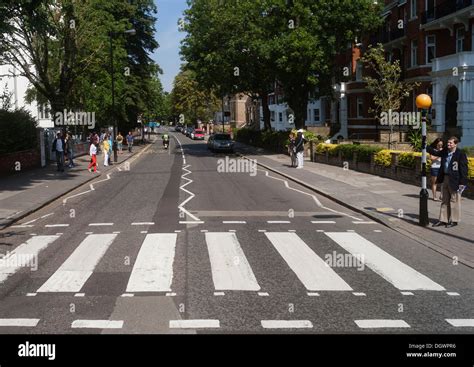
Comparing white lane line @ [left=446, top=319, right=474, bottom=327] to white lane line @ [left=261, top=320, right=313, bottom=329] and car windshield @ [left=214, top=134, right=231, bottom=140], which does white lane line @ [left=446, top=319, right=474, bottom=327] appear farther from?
car windshield @ [left=214, top=134, right=231, bottom=140]

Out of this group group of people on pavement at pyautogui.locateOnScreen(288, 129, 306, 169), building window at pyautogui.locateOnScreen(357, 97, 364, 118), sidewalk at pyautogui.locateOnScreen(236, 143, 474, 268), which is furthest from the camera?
building window at pyautogui.locateOnScreen(357, 97, 364, 118)

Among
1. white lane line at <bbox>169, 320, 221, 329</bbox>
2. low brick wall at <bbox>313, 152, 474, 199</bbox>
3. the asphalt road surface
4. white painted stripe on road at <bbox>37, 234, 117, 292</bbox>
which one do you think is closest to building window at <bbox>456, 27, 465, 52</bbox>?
low brick wall at <bbox>313, 152, 474, 199</bbox>

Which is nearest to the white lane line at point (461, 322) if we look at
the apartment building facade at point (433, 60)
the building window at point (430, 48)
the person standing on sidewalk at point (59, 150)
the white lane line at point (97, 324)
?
the white lane line at point (97, 324)

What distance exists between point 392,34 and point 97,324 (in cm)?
4162

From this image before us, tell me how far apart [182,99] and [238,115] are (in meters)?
13.4

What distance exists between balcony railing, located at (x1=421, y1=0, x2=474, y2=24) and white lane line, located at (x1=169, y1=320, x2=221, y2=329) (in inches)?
1276

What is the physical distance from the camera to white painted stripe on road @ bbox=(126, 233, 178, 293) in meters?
7.63

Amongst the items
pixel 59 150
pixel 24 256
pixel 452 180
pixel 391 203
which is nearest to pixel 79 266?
pixel 24 256

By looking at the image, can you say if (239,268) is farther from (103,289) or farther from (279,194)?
(279,194)

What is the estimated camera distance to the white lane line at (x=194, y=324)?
5.98 meters

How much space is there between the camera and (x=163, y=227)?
1251 centimetres

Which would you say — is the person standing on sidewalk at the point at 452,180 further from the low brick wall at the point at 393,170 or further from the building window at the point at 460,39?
the building window at the point at 460,39

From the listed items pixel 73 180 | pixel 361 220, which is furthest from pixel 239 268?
pixel 73 180

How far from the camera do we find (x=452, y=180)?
11.9m
